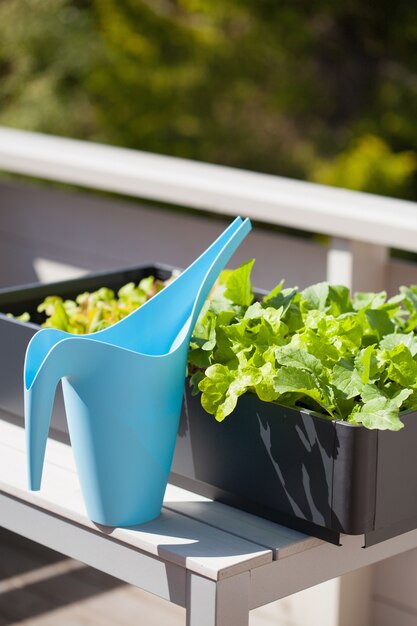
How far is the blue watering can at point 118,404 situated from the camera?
3.62ft

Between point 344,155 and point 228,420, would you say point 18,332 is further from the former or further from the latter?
point 344,155

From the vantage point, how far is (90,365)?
3.61 feet

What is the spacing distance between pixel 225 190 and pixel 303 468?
1.04m

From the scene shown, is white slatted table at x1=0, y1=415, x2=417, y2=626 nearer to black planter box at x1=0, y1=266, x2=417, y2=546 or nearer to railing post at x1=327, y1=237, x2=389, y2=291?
black planter box at x1=0, y1=266, x2=417, y2=546

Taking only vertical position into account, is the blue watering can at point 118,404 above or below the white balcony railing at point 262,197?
below

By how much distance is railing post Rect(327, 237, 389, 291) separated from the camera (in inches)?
77.2

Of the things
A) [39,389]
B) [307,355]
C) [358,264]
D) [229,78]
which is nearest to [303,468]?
[307,355]

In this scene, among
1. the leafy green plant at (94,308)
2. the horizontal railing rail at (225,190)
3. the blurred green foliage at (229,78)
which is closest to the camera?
the leafy green plant at (94,308)

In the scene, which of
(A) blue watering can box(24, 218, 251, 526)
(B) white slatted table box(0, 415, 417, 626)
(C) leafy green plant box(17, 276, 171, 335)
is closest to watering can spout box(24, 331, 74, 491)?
(A) blue watering can box(24, 218, 251, 526)

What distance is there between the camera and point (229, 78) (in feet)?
41.1

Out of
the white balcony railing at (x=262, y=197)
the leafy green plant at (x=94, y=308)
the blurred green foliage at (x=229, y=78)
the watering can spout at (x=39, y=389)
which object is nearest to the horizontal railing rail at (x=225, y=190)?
the white balcony railing at (x=262, y=197)

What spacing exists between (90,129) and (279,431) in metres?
12.6

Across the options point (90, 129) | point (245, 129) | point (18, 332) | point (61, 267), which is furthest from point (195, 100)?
point (18, 332)

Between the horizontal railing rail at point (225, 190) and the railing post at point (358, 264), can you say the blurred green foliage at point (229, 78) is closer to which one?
the horizontal railing rail at point (225, 190)
